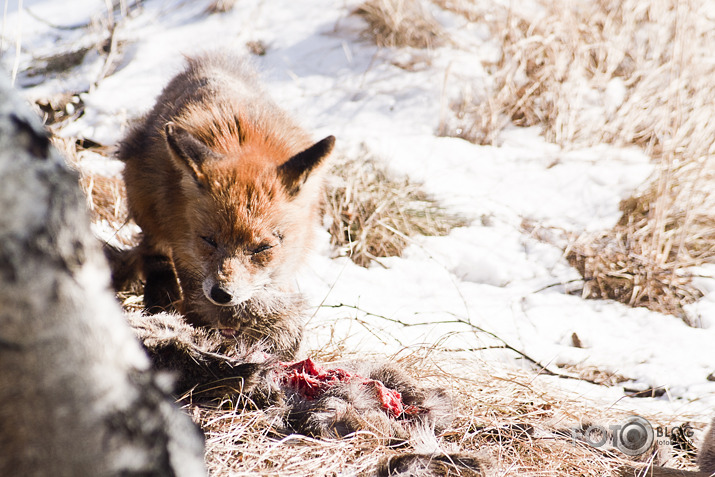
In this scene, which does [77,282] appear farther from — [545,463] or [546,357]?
[546,357]

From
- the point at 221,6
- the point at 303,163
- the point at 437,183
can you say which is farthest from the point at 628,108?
the point at 221,6

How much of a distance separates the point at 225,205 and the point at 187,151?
0.32 m

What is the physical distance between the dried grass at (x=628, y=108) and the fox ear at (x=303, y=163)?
101 inches

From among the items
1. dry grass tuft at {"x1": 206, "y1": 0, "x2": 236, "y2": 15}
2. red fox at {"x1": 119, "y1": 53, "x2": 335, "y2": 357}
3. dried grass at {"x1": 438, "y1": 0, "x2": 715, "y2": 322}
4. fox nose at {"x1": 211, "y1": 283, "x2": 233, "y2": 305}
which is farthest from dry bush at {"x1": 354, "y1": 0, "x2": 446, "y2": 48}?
fox nose at {"x1": 211, "y1": 283, "x2": 233, "y2": 305}

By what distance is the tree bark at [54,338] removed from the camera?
2.50 feet

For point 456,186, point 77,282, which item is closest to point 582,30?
point 456,186

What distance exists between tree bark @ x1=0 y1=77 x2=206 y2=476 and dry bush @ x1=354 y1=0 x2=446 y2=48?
628 centimetres

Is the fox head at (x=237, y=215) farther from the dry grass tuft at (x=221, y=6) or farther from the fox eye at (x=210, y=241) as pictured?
the dry grass tuft at (x=221, y=6)

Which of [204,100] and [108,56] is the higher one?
[204,100]

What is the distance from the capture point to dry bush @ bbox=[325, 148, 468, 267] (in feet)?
→ 14.8

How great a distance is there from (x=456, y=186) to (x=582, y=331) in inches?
72.2

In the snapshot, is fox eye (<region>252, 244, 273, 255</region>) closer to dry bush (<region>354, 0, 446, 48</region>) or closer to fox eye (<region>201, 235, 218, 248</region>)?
fox eye (<region>201, 235, 218, 248</region>)

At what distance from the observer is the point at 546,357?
11.8 ft

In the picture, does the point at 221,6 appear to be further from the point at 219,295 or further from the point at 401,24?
the point at 219,295
